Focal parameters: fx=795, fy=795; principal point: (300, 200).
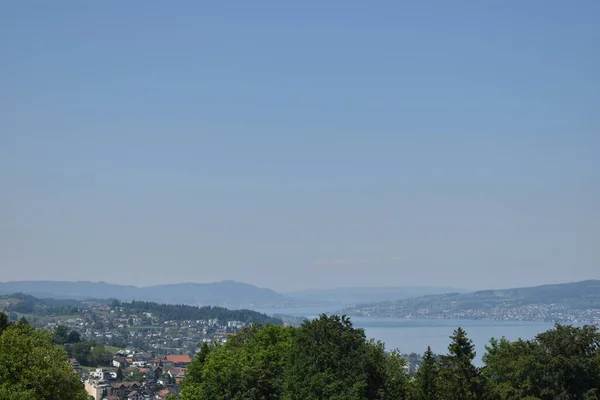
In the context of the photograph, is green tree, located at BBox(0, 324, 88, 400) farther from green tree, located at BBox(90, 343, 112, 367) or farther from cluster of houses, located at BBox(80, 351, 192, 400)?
green tree, located at BBox(90, 343, 112, 367)

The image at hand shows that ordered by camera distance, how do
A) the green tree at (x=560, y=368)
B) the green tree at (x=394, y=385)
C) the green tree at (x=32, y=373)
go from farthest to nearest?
1. the green tree at (x=394, y=385)
2. the green tree at (x=560, y=368)
3. the green tree at (x=32, y=373)

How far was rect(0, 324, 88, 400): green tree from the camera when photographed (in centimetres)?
3350

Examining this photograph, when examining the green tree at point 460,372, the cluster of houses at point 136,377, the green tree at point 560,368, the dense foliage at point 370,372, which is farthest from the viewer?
the cluster of houses at point 136,377

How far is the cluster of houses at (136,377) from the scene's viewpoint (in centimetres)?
10888

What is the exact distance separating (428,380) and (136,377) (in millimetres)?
106661

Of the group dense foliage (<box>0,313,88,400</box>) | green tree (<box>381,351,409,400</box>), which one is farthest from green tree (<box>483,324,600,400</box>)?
dense foliage (<box>0,313,88,400</box>)

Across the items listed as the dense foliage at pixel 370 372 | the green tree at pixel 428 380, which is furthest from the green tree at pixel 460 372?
the green tree at pixel 428 380

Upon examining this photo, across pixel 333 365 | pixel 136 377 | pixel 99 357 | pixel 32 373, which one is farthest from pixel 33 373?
pixel 99 357

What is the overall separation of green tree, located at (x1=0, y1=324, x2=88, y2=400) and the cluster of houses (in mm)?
50770

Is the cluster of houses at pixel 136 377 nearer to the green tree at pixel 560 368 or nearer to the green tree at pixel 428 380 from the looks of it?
the green tree at pixel 428 380

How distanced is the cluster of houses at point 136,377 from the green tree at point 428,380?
54.7 m

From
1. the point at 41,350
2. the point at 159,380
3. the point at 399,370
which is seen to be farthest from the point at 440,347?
the point at 41,350

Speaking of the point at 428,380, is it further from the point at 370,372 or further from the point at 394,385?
the point at 394,385

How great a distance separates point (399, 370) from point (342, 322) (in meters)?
5.80
